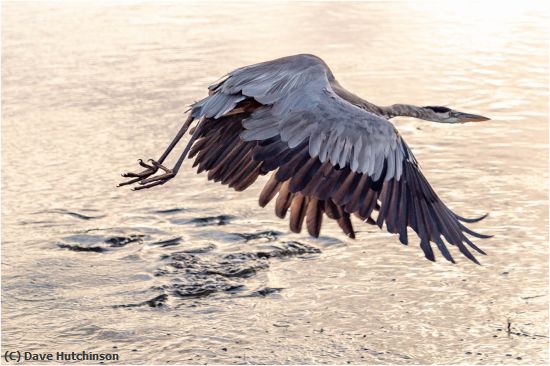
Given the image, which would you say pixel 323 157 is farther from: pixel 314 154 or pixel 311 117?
pixel 311 117

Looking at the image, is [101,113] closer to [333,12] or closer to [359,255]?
[359,255]

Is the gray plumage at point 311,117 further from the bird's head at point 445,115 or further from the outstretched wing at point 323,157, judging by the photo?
the bird's head at point 445,115

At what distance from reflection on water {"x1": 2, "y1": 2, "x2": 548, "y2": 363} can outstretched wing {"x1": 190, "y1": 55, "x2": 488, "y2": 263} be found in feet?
3.48

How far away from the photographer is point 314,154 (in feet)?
20.1

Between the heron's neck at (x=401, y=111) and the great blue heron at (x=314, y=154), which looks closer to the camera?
the great blue heron at (x=314, y=154)

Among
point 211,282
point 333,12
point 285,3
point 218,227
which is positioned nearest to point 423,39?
point 333,12

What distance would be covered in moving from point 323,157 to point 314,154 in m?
0.05

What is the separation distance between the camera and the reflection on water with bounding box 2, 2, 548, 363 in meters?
7.13

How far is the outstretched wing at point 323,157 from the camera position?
5.98m

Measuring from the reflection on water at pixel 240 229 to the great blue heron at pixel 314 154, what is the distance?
1.04 metres

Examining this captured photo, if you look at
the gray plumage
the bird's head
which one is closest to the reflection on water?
the bird's head

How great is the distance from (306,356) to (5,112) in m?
5.98

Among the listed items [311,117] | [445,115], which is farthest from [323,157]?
[445,115]

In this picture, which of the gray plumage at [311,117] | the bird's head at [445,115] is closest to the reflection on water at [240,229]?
the bird's head at [445,115]
